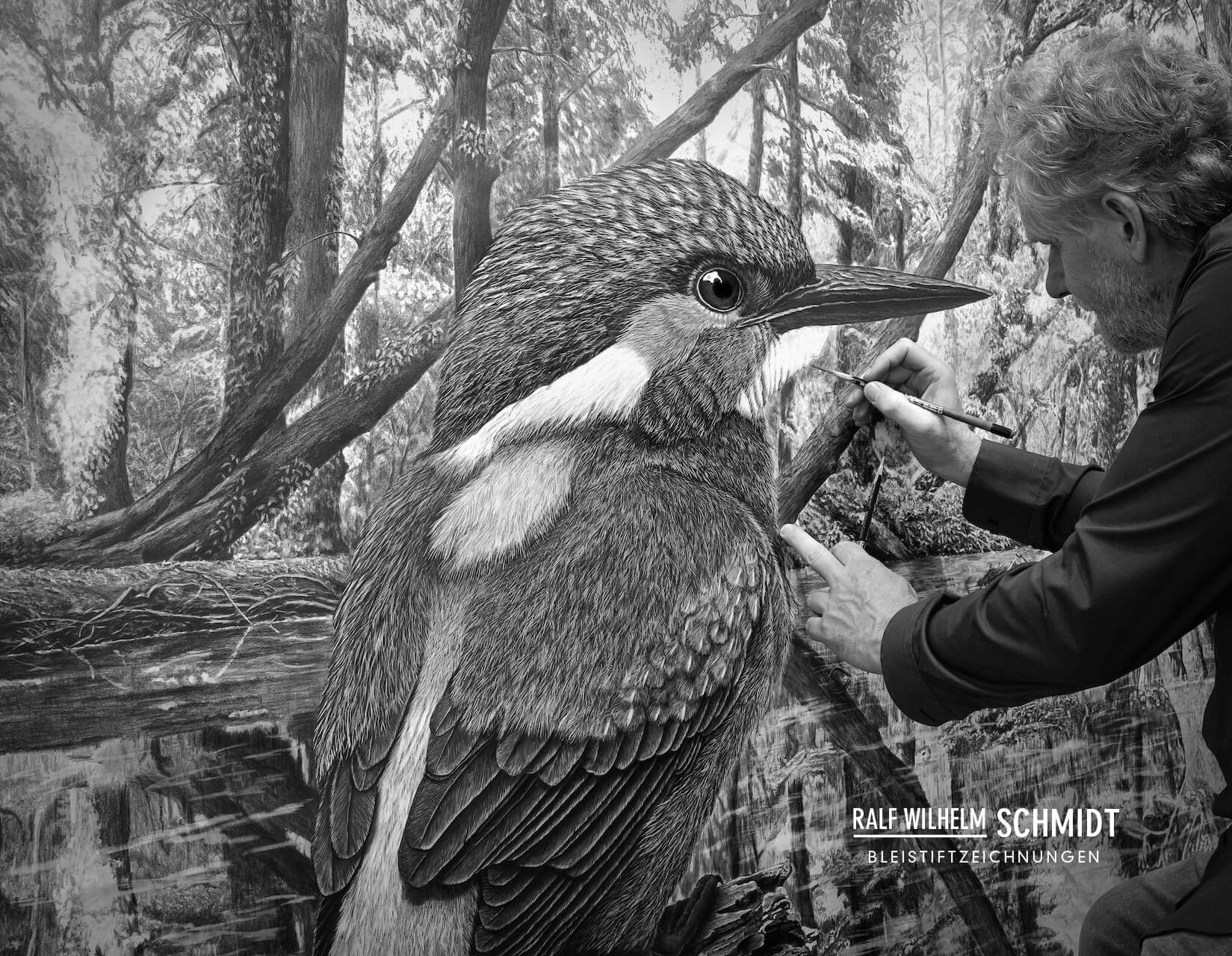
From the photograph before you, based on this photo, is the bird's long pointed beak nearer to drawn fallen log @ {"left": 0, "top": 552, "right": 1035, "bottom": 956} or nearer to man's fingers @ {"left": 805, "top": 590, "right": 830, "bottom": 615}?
man's fingers @ {"left": 805, "top": 590, "right": 830, "bottom": 615}

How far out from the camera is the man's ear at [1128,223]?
51.0 inches

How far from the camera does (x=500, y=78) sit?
143cm

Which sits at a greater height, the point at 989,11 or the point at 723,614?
the point at 989,11

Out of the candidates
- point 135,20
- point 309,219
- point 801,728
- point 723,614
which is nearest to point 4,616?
point 309,219

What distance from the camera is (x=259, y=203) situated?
1.31 metres

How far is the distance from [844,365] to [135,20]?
1.38 m

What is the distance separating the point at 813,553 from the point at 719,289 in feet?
1.61

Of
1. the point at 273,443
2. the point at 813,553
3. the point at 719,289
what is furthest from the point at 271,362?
the point at 813,553

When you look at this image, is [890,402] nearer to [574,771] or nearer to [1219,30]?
[574,771]

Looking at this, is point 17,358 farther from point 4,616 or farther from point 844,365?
point 844,365

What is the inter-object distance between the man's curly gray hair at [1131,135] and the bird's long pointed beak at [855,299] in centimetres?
28

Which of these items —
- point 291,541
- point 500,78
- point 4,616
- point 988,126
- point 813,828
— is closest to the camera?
point 4,616

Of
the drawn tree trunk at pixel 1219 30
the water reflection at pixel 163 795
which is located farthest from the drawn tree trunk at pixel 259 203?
the drawn tree trunk at pixel 1219 30

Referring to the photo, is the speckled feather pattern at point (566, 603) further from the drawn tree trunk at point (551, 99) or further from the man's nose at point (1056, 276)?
the man's nose at point (1056, 276)
